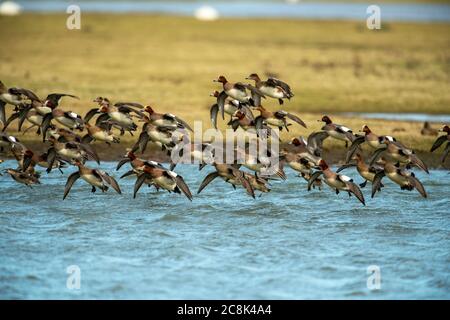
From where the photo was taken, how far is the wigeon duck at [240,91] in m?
18.5

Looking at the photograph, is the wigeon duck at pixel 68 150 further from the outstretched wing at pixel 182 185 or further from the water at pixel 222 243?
the outstretched wing at pixel 182 185

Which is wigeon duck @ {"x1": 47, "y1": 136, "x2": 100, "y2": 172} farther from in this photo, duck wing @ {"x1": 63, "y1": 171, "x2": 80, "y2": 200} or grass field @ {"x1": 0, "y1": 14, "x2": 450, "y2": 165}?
grass field @ {"x1": 0, "y1": 14, "x2": 450, "y2": 165}

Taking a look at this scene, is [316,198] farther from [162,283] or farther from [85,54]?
[85,54]

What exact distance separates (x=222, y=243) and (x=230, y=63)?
26.7 meters

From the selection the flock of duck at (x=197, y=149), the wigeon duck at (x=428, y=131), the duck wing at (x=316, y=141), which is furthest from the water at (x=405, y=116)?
the duck wing at (x=316, y=141)

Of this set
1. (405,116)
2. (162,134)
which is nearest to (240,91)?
(162,134)

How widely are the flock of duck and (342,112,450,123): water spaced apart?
30.5 feet

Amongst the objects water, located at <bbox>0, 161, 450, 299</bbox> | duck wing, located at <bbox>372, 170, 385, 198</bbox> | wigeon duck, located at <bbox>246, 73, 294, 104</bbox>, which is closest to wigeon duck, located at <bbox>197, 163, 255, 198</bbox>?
water, located at <bbox>0, 161, 450, 299</bbox>

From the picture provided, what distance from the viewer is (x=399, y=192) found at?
65.4ft

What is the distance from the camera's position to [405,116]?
29.3 meters

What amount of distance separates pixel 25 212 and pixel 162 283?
15.9 feet

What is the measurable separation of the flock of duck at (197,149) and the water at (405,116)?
9.29 metres
